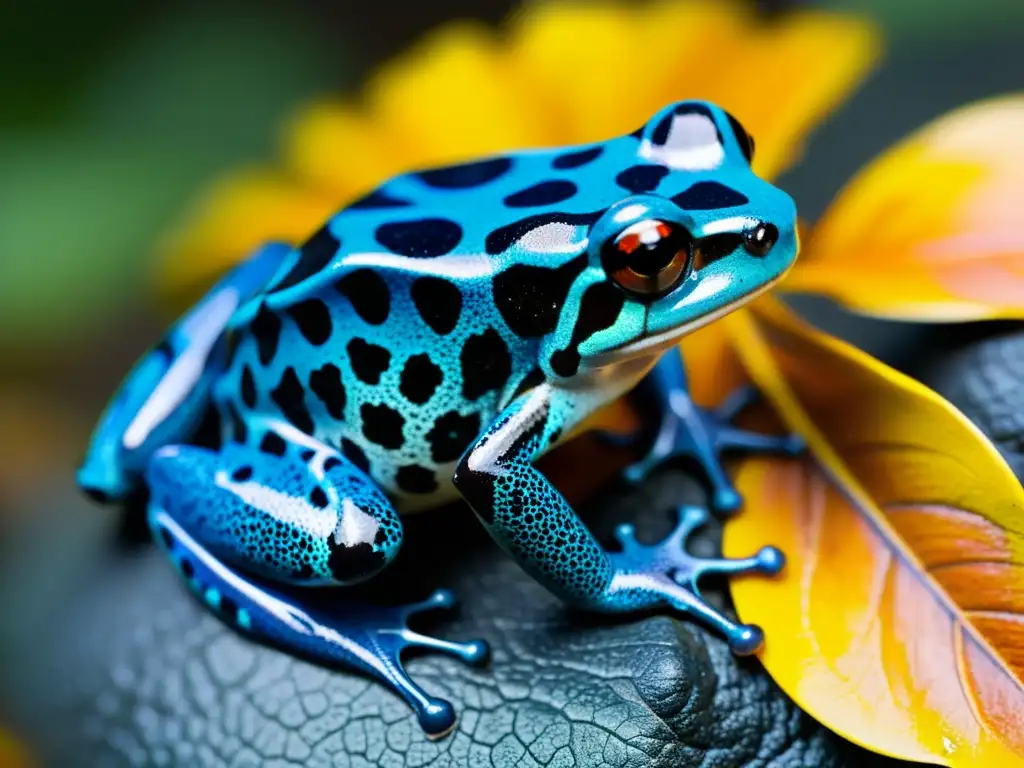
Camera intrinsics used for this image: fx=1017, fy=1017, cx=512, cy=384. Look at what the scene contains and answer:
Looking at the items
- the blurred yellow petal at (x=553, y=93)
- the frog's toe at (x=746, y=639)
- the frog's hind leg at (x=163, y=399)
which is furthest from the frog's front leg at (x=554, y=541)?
the blurred yellow petal at (x=553, y=93)

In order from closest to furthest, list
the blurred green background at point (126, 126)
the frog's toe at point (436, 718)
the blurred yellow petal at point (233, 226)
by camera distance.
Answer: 1. the frog's toe at point (436, 718)
2. the blurred yellow petal at point (233, 226)
3. the blurred green background at point (126, 126)

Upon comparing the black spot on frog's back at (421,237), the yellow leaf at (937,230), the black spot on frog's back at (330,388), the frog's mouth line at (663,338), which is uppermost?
the black spot on frog's back at (421,237)

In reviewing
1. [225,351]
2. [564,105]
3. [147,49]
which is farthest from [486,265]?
[147,49]

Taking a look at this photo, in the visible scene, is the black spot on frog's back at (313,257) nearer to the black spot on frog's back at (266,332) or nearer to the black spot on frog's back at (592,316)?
the black spot on frog's back at (266,332)

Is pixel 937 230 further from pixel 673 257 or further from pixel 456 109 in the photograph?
pixel 456 109

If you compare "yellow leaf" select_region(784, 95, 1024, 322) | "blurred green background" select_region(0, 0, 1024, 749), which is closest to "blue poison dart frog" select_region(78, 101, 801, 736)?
"yellow leaf" select_region(784, 95, 1024, 322)

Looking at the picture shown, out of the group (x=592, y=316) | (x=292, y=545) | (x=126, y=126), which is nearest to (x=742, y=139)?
(x=592, y=316)
